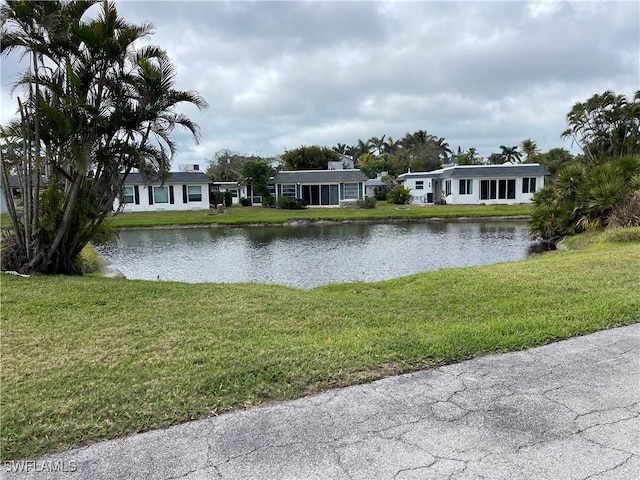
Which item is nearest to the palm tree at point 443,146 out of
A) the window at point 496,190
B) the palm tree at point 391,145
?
the palm tree at point 391,145

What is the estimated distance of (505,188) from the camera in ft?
124

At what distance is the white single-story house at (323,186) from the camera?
38.4 m

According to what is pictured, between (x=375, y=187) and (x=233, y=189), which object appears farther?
(x=375, y=187)

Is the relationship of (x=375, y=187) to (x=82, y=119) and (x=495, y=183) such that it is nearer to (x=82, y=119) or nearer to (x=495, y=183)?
(x=495, y=183)

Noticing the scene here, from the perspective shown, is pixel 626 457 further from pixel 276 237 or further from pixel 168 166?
pixel 276 237

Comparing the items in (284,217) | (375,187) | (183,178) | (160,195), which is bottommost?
(284,217)

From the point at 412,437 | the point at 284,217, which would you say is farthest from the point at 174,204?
the point at 412,437

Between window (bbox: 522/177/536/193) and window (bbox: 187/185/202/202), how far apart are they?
25593mm

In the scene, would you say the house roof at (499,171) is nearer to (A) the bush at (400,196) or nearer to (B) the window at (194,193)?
(A) the bush at (400,196)

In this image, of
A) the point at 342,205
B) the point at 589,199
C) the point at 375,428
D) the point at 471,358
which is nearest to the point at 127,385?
the point at 375,428

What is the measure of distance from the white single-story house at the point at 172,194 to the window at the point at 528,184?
81.5 feet

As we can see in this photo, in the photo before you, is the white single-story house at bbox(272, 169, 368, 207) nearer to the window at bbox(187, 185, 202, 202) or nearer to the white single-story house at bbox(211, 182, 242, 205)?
the white single-story house at bbox(211, 182, 242, 205)

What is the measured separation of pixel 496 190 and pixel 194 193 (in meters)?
24.0

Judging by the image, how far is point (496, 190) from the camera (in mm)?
37875
